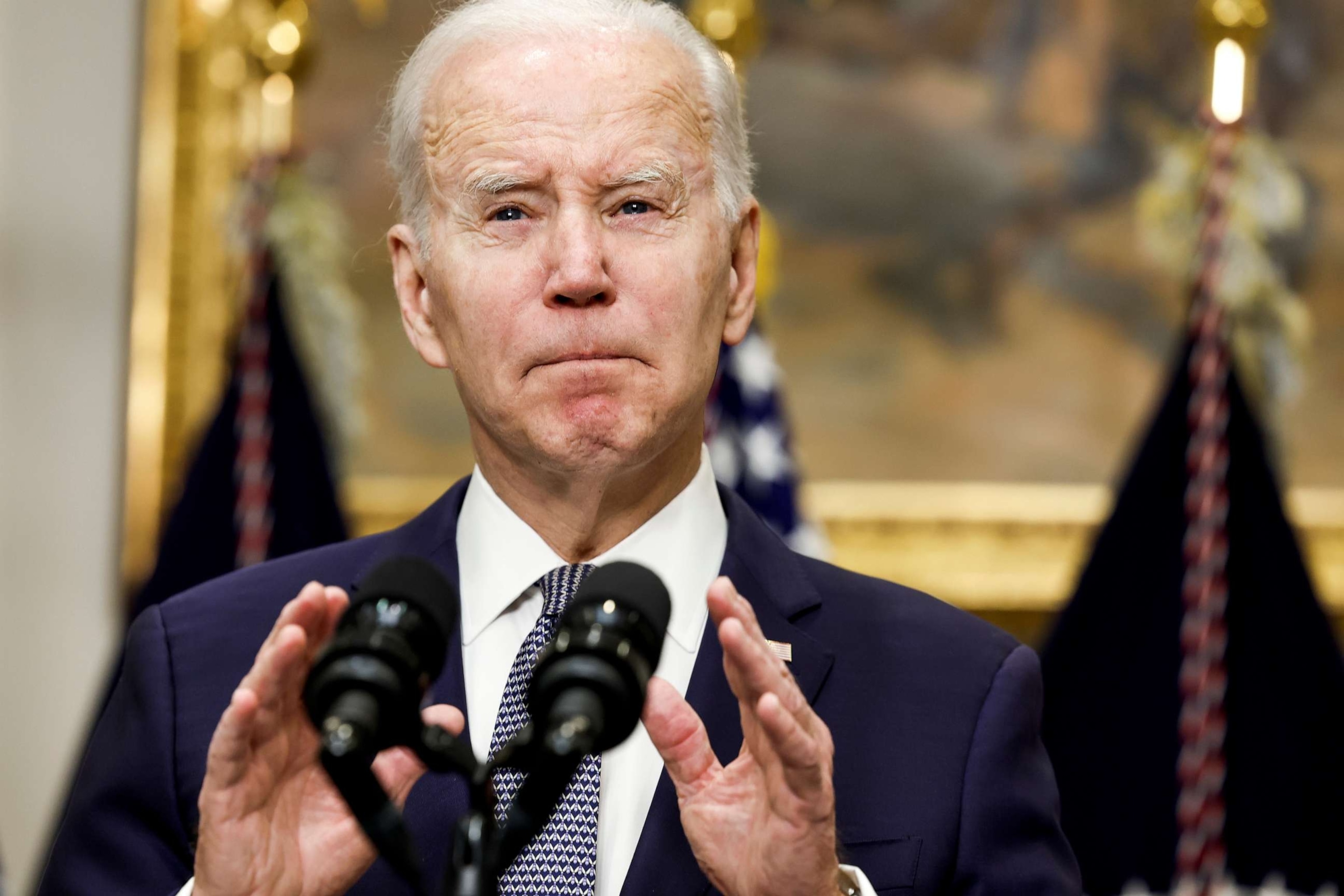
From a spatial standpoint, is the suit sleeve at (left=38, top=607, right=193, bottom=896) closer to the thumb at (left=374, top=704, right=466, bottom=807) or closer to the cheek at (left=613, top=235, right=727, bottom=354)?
the thumb at (left=374, top=704, right=466, bottom=807)

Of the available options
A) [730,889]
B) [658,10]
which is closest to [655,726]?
[730,889]

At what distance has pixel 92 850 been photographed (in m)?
1.90

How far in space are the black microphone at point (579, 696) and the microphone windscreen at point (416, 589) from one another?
11 cm

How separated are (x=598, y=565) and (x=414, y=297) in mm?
537

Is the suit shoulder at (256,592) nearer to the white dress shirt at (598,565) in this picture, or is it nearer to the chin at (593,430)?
the white dress shirt at (598,565)

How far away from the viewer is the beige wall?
500 cm

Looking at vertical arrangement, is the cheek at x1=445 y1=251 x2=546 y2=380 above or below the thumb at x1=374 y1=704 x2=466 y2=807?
above

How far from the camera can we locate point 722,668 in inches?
78.1

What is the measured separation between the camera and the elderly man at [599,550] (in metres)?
1.87

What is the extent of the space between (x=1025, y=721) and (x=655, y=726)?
681 mm

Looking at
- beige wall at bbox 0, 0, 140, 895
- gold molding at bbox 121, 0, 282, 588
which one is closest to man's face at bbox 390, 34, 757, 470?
gold molding at bbox 121, 0, 282, 588

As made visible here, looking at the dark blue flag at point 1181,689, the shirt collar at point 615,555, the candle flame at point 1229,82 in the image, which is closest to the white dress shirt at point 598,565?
the shirt collar at point 615,555

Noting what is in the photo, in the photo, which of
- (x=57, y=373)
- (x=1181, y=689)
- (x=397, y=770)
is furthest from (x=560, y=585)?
(x=57, y=373)

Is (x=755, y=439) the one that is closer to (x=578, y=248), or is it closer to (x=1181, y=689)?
(x=1181, y=689)
